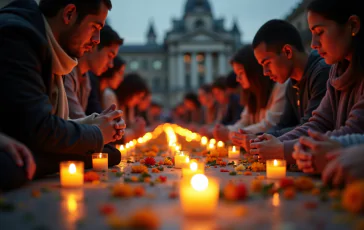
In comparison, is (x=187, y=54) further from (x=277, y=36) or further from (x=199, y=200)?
(x=199, y=200)

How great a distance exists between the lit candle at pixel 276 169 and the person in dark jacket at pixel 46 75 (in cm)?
134

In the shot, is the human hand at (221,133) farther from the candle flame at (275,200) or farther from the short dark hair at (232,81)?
the candle flame at (275,200)

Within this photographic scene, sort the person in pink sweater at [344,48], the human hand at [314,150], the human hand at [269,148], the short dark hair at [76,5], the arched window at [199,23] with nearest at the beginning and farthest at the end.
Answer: the human hand at [314,150] < the person in pink sweater at [344,48] < the short dark hair at [76,5] < the human hand at [269,148] < the arched window at [199,23]

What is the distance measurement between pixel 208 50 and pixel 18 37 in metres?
61.3

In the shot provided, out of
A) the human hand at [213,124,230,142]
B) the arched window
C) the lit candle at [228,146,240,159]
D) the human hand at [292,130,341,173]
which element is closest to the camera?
the human hand at [292,130,341,173]

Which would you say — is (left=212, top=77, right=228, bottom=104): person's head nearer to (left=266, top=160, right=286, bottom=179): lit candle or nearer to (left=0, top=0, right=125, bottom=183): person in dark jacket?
(left=0, top=0, right=125, bottom=183): person in dark jacket

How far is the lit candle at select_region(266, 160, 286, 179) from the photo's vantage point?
3.36 meters

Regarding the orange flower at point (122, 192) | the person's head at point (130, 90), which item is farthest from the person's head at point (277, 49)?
the person's head at point (130, 90)

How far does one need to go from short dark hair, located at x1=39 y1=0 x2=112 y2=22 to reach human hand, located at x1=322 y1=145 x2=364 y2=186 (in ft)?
7.36

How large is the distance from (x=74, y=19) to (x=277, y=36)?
2.31 meters

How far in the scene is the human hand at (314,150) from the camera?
2.96 m

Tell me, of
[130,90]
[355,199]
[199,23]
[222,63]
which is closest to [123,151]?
[355,199]

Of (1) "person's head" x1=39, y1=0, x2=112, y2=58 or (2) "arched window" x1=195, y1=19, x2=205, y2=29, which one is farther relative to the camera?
(2) "arched window" x1=195, y1=19, x2=205, y2=29

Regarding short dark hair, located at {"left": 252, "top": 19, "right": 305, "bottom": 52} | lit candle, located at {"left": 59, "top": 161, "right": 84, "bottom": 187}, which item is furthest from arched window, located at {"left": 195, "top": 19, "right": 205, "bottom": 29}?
lit candle, located at {"left": 59, "top": 161, "right": 84, "bottom": 187}
